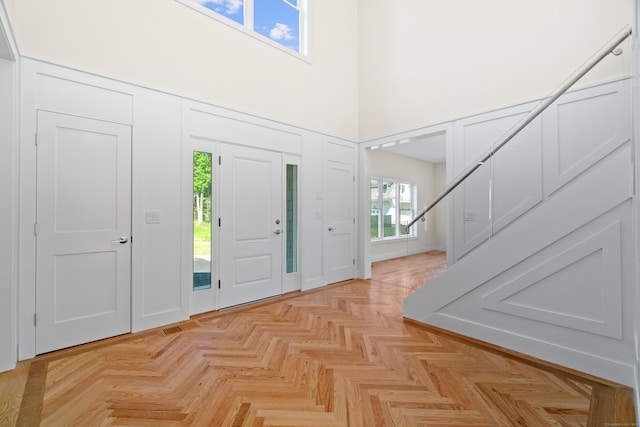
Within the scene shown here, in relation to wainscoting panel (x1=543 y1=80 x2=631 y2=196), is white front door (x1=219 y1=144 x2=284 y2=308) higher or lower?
lower

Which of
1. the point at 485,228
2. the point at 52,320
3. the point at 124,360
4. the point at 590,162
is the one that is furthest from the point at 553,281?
the point at 52,320

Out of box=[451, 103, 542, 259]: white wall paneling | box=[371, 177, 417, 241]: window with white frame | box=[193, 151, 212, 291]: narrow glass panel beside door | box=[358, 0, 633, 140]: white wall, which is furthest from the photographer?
box=[371, 177, 417, 241]: window with white frame

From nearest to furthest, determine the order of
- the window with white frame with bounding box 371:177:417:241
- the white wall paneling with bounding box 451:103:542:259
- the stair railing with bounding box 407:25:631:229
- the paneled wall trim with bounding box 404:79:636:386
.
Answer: the paneled wall trim with bounding box 404:79:636:386, the stair railing with bounding box 407:25:631:229, the white wall paneling with bounding box 451:103:542:259, the window with white frame with bounding box 371:177:417:241

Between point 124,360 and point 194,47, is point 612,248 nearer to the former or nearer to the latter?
point 124,360

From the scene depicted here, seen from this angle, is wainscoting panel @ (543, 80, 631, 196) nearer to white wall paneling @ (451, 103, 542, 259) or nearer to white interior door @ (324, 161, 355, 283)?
white wall paneling @ (451, 103, 542, 259)

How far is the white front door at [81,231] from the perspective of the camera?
2555mm

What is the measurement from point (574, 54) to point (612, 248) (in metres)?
2.31

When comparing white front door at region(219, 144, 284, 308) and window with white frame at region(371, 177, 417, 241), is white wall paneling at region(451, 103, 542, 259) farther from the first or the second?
window with white frame at region(371, 177, 417, 241)

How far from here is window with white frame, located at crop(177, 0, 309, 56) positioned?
3686 millimetres

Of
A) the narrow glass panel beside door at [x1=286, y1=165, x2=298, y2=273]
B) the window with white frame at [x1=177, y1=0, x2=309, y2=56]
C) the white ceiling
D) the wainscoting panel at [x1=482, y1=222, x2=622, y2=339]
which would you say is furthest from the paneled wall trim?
the white ceiling

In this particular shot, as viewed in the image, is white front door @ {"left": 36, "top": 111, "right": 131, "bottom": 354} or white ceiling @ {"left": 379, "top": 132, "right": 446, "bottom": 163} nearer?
white front door @ {"left": 36, "top": 111, "right": 131, "bottom": 354}

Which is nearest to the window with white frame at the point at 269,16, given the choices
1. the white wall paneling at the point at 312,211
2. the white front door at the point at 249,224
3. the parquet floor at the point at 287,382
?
the white wall paneling at the point at 312,211

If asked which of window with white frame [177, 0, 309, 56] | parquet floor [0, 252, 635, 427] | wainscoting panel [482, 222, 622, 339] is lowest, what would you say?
parquet floor [0, 252, 635, 427]

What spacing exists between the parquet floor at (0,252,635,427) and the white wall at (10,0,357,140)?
2607mm
